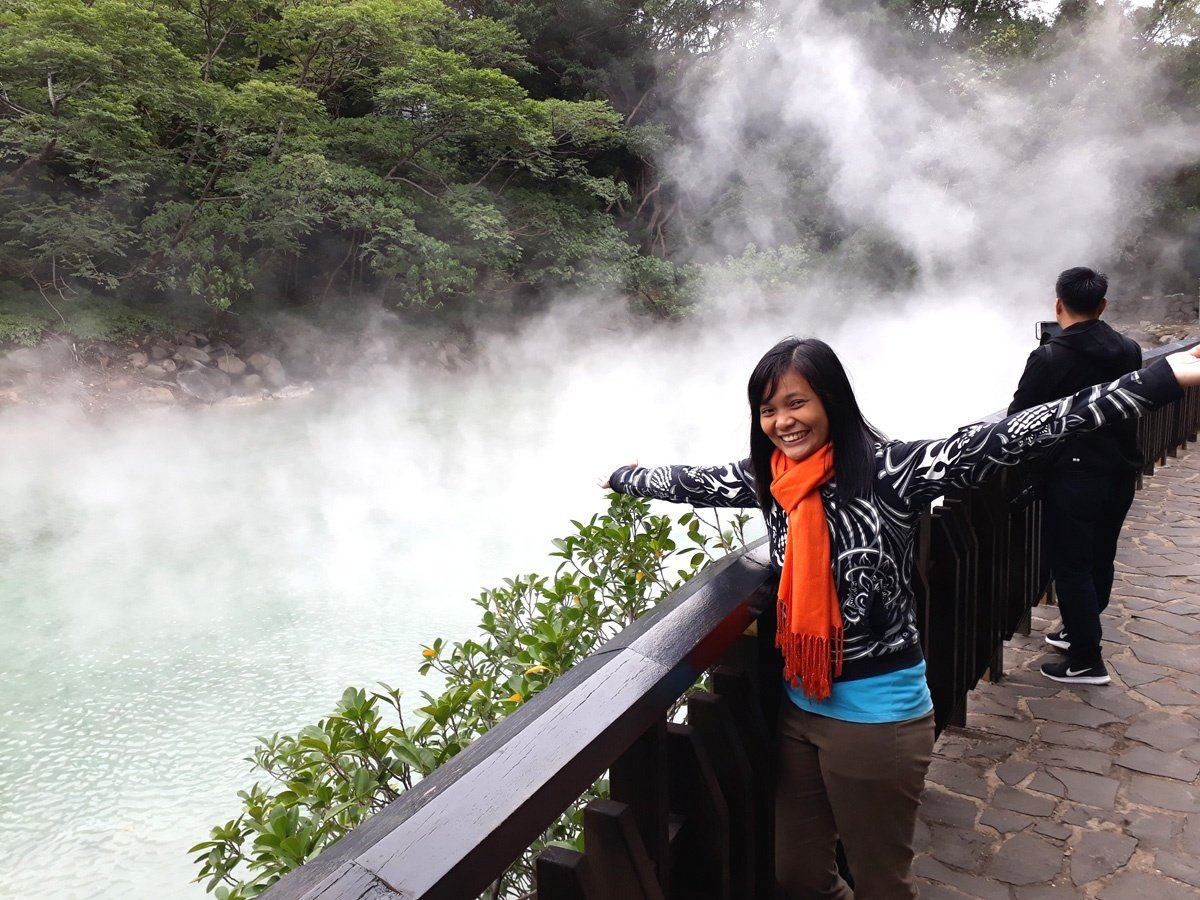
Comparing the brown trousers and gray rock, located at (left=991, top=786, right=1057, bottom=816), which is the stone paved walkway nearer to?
gray rock, located at (left=991, top=786, right=1057, bottom=816)

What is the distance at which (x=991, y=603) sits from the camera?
263 centimetres

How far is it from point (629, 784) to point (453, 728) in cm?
103

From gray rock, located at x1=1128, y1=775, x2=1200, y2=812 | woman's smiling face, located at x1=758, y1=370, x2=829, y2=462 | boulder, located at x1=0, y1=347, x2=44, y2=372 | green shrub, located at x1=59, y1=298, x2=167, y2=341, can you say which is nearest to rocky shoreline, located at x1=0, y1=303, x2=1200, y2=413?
boulder, located at x1=0, y1=347, x2=44, y2=372

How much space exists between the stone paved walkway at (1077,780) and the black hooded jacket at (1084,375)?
808 millimetres

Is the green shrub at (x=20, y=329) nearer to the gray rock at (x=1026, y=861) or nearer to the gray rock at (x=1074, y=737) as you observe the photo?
the gray rock at (x=1074, y=737)

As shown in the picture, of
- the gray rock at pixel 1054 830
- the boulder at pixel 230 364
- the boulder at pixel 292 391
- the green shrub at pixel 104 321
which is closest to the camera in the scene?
the gray rock at pixel 1054 830

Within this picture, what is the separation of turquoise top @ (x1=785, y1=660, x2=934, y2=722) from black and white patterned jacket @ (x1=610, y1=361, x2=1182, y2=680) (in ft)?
0.05

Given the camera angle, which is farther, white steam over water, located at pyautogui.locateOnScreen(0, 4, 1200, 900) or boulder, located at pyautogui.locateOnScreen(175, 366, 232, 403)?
boulder, located at pyautogui.locateOnScreen(175, 366, 232, 403)

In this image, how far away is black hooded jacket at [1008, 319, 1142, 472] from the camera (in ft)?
8.83

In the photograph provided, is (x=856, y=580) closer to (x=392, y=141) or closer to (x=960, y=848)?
(x=960, y=848)

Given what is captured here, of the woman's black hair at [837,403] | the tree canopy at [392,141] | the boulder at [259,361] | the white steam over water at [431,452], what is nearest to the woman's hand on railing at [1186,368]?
the woman's black hair at [837,403]

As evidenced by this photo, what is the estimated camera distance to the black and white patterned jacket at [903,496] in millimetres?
1414

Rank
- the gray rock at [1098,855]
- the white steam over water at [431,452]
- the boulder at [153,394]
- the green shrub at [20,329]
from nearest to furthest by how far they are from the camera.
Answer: the gray rock at [1098,855]
the white steam over water at [431,452]
the green shrub at [20,329]
the boulder at [153,394]

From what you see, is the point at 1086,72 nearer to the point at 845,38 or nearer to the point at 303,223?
the point at 845,38
